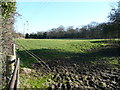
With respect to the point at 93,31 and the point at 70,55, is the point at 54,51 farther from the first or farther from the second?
the point at 93,31

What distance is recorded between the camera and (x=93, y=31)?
5969cm

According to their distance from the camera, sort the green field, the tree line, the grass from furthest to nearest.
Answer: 1. the tree line
2. the grass
3. the green field

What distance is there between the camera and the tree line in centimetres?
1934

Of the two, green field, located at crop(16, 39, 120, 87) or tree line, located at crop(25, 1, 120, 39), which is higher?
tree line, located at crop(25, 1, 120, 39)

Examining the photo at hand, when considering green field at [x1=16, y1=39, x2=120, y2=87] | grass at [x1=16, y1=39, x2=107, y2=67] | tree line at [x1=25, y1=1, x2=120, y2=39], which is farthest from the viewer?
tree line at [x1=25, y1=1, x2=120, y2=39]

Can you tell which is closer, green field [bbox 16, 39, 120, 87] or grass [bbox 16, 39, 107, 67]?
green field [bbox 16, 39, 120, 87]

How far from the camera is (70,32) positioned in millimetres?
70062

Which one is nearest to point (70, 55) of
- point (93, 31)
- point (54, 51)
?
point (54, 51)

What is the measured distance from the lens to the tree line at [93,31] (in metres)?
19.3

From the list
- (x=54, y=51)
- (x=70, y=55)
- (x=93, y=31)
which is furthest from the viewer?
(x=93, y=31)

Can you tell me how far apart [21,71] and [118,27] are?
15.2 meters

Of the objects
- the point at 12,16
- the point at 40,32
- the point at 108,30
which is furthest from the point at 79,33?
the point at 12,16

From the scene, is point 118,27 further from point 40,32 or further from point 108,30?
point 40,32

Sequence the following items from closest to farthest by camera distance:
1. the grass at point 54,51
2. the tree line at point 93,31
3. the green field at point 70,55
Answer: the green field at point 70,55, the grass at point 54,51, the tree line at point 93,31
